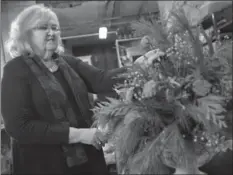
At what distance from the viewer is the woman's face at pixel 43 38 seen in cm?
112

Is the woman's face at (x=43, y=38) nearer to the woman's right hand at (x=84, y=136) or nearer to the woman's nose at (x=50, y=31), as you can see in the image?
the woman's nose at (x=50, y=31)

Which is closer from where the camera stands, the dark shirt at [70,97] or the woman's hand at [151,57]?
the woman's hand at [151,57]

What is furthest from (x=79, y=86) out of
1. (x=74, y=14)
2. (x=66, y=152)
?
(x=74, y=14)

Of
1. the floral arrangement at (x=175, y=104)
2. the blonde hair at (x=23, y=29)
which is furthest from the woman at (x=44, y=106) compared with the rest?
the floral arrangement at (x=175, y=104)

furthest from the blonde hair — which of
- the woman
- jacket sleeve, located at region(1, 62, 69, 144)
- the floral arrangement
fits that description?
the floral arrangement

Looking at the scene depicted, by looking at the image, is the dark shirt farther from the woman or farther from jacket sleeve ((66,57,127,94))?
jacket sleeve ((66,57,127,94))

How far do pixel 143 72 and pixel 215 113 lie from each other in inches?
→ 7.1

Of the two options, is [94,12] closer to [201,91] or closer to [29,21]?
[29,21]

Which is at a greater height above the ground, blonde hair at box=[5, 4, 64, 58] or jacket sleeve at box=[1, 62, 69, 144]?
blonde hair at box=[5, 4, 64, 58]

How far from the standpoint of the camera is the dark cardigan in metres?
1.01

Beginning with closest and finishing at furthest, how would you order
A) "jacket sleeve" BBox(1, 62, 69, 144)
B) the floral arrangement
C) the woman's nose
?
the floral arrangement < "jacket sleeve" BBox(1, 62, 69, 144) < the woman's nose

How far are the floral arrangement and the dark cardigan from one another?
0.35 meters

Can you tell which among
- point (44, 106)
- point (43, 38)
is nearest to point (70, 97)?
point (44, 106)

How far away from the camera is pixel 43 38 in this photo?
3.69ft
